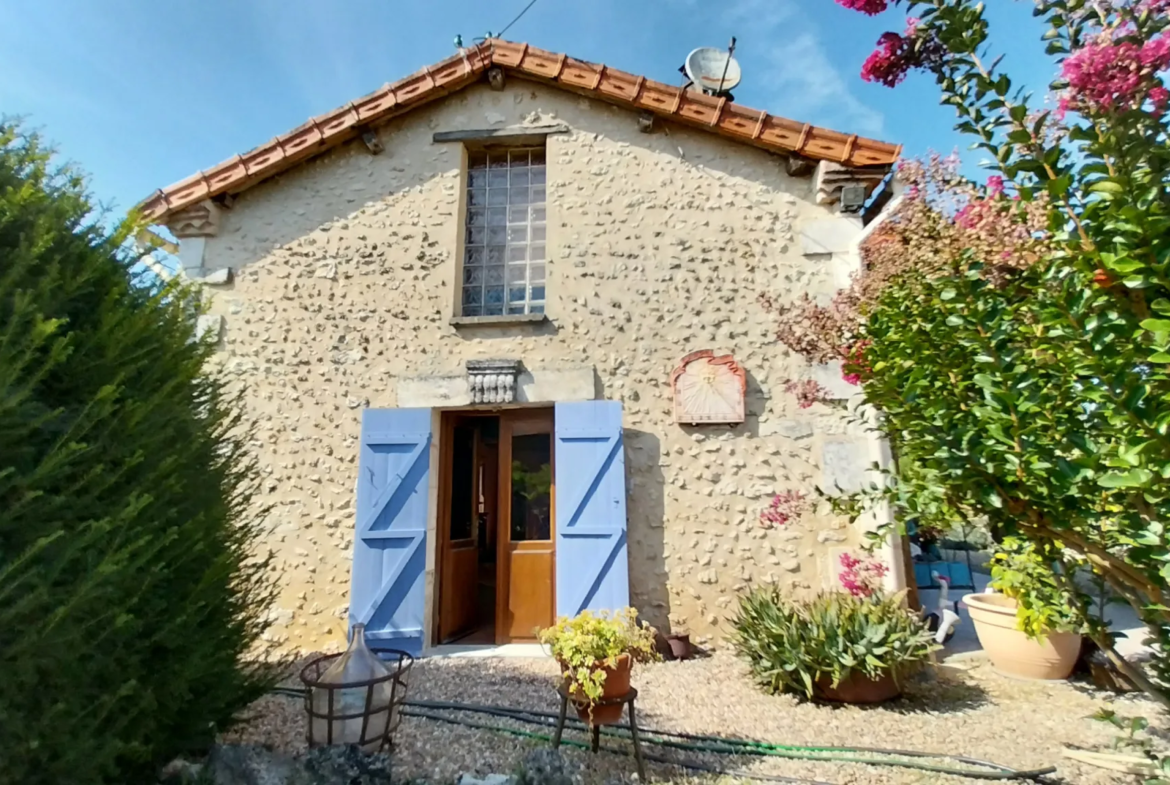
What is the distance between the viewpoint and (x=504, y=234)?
604cm

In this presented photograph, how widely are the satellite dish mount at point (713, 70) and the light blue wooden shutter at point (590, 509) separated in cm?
322

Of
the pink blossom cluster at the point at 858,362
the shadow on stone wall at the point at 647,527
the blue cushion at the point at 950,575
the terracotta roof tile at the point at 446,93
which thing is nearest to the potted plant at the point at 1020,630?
the pink blossom cluster at the point at 858,362

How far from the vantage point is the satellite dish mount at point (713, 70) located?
237 inches

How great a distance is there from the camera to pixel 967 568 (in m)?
8.46

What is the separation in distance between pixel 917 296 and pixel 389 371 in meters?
4.36

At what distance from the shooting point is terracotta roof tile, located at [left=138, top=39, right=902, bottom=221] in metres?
5.50

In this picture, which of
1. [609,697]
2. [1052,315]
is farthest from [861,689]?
[1052,315]

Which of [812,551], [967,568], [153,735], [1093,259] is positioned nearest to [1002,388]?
[1093,259]

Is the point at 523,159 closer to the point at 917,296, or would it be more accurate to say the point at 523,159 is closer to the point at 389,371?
the point at 389,371

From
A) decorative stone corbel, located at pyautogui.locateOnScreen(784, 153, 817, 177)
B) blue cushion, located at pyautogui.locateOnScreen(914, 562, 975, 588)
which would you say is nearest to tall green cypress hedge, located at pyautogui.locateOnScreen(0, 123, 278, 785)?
decorative stone corbel, located at pyautogui.locateOnScreen(784, 153, 817, 177)

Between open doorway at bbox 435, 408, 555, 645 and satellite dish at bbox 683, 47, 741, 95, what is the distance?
3.39 meters

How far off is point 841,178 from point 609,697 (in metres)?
4.41

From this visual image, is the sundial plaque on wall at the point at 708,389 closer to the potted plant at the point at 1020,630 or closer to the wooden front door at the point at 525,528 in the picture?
the wooden front door at the point at 525,528

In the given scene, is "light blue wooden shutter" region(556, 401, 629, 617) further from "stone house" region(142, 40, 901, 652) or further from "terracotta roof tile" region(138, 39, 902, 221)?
"terracotta roof tile" region(138, 39, 902, 221)
